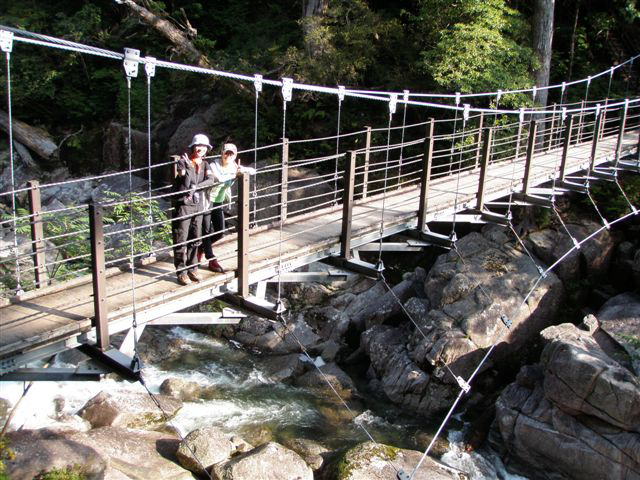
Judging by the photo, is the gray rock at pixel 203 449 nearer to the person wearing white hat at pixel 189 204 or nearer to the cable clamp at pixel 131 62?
the person wearing white hat at pixel 189 204

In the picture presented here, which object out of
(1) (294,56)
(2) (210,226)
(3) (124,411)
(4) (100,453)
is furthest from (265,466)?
(1) (294,56)

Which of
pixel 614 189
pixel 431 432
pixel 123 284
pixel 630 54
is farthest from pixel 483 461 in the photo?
pixel 630 54

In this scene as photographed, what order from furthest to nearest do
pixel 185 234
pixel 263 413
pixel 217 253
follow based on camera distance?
pixel 263 413 → pixel 217 253 → pixel 185 234

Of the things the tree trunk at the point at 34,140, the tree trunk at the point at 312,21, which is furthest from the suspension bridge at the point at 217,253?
the tree trunk at the point at 34,140

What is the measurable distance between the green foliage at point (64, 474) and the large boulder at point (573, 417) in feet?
15.8

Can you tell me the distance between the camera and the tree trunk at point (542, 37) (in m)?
12.5

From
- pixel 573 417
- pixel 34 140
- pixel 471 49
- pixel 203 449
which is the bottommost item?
pixel 203 449

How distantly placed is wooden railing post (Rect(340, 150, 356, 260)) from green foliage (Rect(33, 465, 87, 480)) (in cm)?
305

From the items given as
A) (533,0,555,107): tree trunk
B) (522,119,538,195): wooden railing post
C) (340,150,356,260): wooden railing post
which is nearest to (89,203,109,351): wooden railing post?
(340,150,356,260): wooden railing post

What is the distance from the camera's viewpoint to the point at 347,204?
19.8 ft

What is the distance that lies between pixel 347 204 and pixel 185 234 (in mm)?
1672

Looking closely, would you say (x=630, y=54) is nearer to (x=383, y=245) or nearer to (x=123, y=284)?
(x=383, y=245)

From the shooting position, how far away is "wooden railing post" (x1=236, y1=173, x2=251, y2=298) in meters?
4.92

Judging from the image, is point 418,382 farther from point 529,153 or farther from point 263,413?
point 529,153
